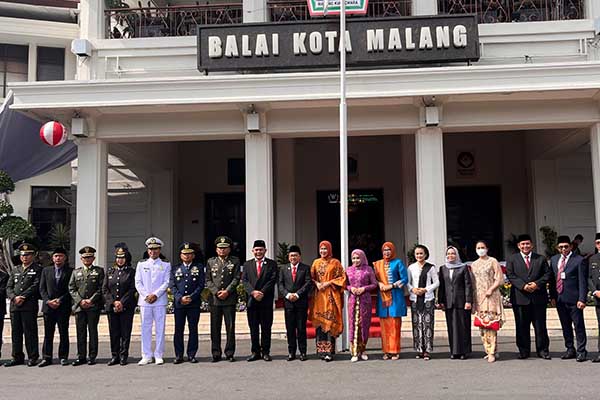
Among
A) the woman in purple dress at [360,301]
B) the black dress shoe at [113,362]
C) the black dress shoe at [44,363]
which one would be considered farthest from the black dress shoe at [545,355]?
the black dress shoe at [44,363]

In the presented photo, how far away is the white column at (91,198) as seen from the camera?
11.3 m

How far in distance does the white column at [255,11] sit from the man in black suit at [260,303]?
5858 millimetres

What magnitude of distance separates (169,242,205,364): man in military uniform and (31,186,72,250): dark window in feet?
27.8

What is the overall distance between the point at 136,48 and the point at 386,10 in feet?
16.6

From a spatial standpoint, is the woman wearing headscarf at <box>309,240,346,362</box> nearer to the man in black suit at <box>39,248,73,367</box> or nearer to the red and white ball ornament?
the man in black suit at <box>39,248,73,367</box>

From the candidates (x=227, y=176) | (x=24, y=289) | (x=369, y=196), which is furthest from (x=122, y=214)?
(x=24, y=289)

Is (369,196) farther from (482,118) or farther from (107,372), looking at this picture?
(107,372)

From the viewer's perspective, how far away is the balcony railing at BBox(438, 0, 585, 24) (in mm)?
12117

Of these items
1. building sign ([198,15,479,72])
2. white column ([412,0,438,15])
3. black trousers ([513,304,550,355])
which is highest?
white column ([412,0,438,15])

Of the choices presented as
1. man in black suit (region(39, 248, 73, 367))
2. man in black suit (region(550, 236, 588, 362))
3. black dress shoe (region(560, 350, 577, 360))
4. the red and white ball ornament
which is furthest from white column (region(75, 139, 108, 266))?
black dress shoe (region(560, 350, 577, 360))

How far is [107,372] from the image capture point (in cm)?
730

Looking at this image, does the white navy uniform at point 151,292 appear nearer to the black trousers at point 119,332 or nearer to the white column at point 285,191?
the black trousers at point 119,332

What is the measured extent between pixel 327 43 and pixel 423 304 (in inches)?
218

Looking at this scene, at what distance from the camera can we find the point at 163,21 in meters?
12.6
